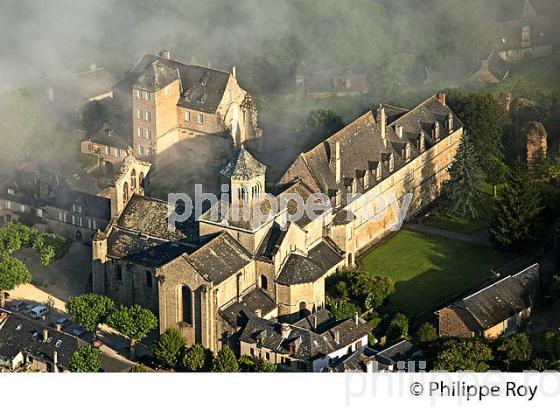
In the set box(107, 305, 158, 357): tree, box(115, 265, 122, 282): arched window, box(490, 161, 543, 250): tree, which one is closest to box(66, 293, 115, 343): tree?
box(107, 305, 158, 357): tree

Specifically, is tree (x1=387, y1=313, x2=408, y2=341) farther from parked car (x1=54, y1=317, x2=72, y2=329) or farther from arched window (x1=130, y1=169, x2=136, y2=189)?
parked car (x1=54, y1=317, x2=72, y2=329)

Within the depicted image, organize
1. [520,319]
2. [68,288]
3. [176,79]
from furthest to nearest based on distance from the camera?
1. [176,79]
2. [68,288]
3. [520,319]

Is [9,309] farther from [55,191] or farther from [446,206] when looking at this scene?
[446,206]

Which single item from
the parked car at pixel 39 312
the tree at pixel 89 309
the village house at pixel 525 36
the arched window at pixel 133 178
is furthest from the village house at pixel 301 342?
the village house at pixel 525 36

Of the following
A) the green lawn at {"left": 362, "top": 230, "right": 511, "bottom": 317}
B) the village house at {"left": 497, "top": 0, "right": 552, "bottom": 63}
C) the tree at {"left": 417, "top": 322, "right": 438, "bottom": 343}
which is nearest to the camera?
the tree at {"left": 417, "top": 322, "right": 438, "bottom": 343}

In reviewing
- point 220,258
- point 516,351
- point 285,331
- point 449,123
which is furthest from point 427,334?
point 449,123

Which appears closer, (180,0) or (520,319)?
(520,319)

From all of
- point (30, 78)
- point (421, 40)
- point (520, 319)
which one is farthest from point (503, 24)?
point (520, 319)
